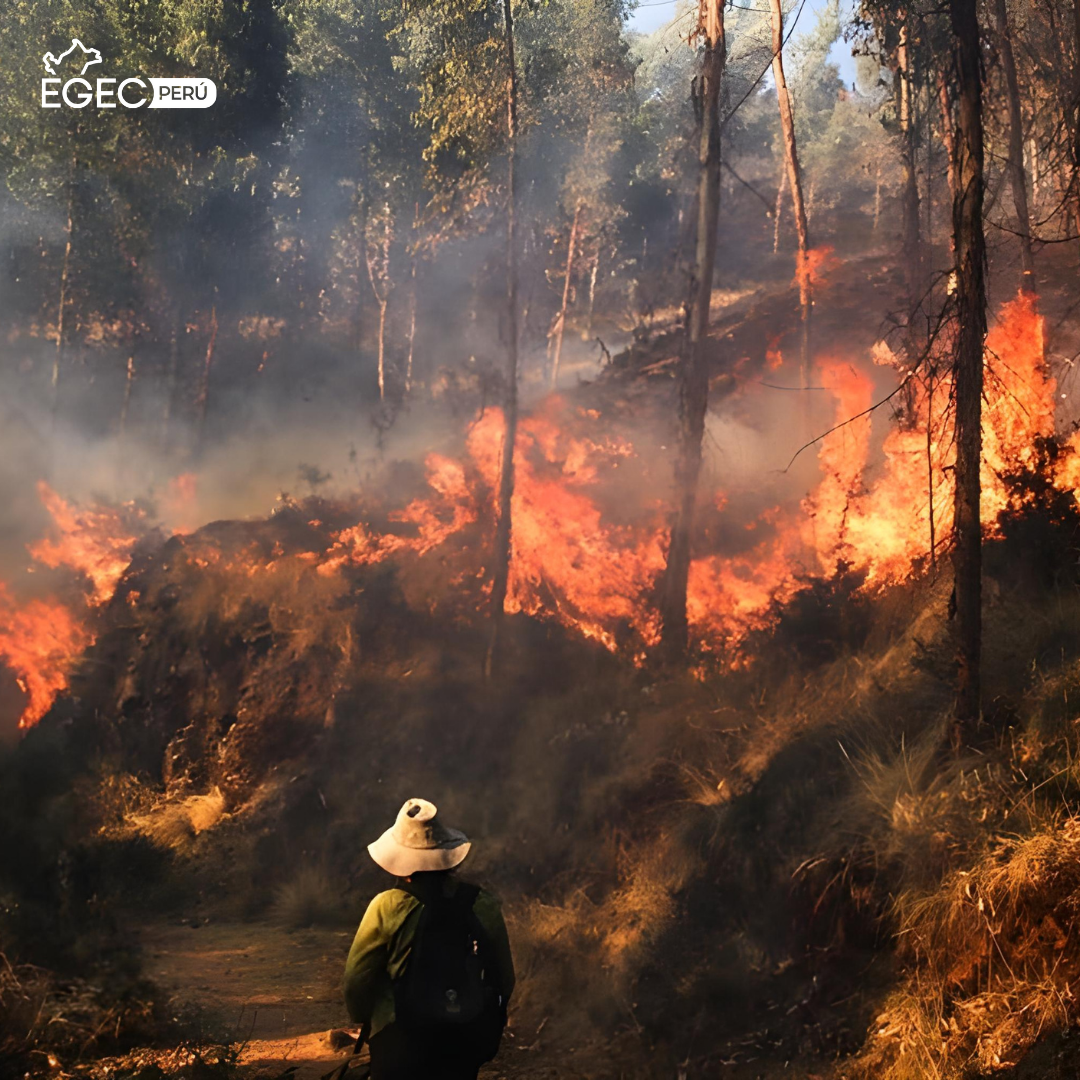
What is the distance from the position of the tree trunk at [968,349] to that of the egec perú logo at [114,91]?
24961mm

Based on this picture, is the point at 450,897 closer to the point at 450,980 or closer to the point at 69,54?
the point at 450,980

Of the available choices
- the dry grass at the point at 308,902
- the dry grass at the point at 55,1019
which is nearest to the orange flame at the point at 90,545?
the dry grass at the point at 308,902

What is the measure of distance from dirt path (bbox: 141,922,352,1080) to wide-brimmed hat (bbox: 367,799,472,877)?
368cm

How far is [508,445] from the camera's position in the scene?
16.8m

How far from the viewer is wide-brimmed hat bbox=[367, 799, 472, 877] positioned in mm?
4141

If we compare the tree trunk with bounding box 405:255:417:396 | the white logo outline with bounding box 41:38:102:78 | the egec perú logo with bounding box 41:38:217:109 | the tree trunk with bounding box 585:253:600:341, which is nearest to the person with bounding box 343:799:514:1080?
the egec perú logo with bounding box 41:38:217:109

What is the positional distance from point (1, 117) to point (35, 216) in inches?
181

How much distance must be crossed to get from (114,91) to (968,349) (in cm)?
2754

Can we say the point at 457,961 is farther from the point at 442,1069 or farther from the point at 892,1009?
the point at 892,1009

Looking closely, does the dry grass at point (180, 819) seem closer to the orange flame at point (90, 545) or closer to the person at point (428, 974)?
the orange flame at point (90, 545)

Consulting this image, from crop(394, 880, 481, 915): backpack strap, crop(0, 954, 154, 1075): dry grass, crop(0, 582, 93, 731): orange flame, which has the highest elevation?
crop(394, 880, 481, 915): backpack strap

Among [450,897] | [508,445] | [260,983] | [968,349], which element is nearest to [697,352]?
[508,445]

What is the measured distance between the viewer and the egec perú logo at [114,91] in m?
26.8

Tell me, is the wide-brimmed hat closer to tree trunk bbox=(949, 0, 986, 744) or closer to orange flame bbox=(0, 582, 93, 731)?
tree trunk bbox=(949, 0, 986, 744)
